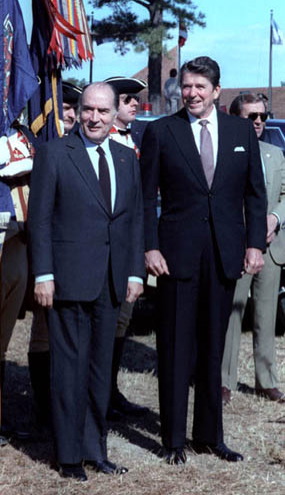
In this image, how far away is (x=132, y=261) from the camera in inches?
212

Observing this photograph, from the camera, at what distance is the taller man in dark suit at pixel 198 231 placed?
216 inches

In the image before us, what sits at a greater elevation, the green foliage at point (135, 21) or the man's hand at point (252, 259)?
the green foliage at point (135, 21)

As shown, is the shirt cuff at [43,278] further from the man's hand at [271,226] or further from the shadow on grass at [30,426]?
the man's hand at [271,226]

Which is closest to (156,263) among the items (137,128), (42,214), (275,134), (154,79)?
(42,214)

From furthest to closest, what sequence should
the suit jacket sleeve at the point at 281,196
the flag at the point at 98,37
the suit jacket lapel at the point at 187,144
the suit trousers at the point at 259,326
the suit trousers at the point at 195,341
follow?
the flag at the point at 98,37 → the suit trousers at the point at 259,326 → the suit jacket sleeve at the point at 281,196 → the suit trousers at the point at 195,341 → the suit jacket lapel at the point at 187,144

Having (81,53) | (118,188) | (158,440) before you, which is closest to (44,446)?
(158,440)

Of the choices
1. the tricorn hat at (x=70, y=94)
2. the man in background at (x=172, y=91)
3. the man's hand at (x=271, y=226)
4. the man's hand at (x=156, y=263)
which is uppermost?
the man in background at (x=172, y=91)

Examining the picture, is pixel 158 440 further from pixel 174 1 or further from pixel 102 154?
pixel 174 1

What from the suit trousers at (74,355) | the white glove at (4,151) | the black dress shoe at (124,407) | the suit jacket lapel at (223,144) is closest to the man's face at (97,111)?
the white glove at (4,151)

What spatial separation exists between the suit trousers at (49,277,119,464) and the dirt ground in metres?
0.23

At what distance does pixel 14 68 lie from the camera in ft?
18.4

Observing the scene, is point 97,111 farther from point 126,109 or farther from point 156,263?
point 126,109

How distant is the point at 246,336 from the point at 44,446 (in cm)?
385

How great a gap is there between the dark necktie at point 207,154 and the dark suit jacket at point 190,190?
0.03m
